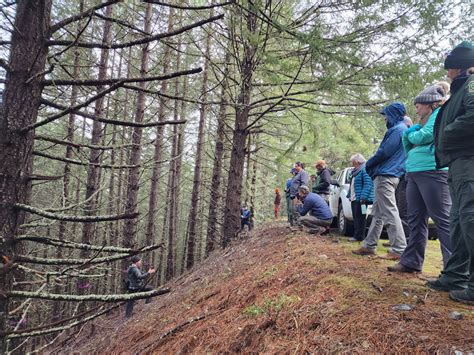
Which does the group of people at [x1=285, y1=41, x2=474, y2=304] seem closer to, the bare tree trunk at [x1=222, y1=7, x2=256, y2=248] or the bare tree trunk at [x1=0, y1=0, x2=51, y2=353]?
the bare tree trunk at [x1=222, y1=7, x2=256, y2=248]

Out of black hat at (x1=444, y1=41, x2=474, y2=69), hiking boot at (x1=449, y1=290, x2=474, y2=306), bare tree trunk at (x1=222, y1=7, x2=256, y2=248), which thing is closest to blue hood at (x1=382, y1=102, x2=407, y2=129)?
black hat at (x1=444, y1=41, x2=474, y2=69)

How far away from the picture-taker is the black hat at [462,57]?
10.2 feet

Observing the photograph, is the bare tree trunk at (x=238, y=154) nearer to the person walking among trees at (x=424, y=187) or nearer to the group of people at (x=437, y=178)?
the group of people at (x=437, y=178)

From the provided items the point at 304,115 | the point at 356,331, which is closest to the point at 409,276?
the point at 356,331

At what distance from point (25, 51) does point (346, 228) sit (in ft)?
24.1

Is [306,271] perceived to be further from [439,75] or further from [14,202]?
[439,75]

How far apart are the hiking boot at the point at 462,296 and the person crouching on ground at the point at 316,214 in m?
4.61

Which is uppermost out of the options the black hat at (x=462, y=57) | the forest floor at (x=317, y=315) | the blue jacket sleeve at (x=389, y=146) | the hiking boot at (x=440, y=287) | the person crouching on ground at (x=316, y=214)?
the black hat at (x=462, y=57)

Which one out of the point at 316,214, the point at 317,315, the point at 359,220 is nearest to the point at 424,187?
the point at 317,315

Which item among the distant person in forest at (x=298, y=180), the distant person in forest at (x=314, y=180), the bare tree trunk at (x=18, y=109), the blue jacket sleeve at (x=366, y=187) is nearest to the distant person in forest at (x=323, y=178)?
the distant person in forest at (x=314, y=180)

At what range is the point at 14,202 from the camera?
6.17 ft

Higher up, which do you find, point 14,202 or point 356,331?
point 14,202

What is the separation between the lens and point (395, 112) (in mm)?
4746

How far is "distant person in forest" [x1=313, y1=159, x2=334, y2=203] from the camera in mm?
8515
